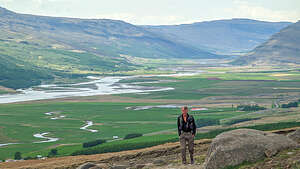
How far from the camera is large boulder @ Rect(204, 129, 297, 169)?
26.6 meters

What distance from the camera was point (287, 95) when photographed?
19125cm

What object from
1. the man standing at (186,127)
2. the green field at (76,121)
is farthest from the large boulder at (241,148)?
the green field at (76,121)

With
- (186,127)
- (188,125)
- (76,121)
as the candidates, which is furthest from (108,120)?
(188,125)

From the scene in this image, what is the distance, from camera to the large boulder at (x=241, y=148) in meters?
26.6

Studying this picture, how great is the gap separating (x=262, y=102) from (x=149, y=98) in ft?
154

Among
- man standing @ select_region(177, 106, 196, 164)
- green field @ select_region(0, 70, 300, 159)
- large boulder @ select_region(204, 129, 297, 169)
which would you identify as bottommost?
green field @ select_region(0, 70, 300, 159)

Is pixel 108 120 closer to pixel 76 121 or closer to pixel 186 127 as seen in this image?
pixel 76 121

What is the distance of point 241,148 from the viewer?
2681cm

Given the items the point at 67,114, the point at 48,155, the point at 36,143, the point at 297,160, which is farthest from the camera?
the point at 67,114

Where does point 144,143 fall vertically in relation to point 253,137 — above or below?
below

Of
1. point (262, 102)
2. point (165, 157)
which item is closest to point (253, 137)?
point (165, 157)

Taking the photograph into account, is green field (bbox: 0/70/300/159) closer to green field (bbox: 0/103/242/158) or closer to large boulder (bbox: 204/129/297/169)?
green field (bbox: 0/103/242/158)

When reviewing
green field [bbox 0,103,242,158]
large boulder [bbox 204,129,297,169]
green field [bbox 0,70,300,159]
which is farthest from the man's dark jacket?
green field [bbox 0,103,242,158]

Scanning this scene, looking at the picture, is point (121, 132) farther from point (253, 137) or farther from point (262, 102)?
point (253, 137)
